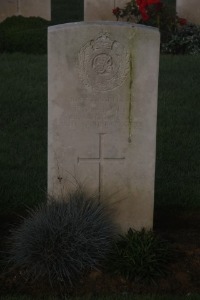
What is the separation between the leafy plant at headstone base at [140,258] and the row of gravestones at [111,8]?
10182mm

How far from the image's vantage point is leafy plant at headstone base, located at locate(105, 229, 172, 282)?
540 centimetres

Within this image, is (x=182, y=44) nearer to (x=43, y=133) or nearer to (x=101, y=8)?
(x=101, y=8)

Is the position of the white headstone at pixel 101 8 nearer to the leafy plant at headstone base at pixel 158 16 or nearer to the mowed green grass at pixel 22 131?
the leafy plant at headstone base at pixel 158 16

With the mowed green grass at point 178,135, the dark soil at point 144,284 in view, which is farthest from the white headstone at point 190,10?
the dark soil at point 144,284

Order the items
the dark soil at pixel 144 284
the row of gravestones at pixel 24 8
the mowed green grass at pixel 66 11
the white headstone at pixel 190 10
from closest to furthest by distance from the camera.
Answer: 1. the dark soil at pixel 144 284
2. the white headstone at pixel 190 10
3. the row of gravestones at pixel 24 8
4. the mowed green grass at pixel 66 11

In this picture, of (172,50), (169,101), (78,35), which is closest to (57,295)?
(78,35)

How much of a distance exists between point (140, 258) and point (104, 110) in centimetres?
108

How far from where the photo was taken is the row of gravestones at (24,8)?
15.9m

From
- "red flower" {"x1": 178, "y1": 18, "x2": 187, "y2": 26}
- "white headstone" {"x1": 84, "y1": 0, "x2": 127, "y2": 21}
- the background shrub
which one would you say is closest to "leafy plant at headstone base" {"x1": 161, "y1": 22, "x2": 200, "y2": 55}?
"red flower" {"x1": 178, "y1": 18, "x2": 187, "y2": 26}

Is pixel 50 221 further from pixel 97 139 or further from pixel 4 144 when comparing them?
pixel 4 144

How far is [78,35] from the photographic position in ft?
18.1

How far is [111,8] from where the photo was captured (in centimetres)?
1554

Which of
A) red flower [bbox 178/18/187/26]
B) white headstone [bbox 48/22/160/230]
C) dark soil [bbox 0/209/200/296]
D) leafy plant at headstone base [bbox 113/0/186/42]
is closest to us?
dark soil [bbox 0/209/200/296]

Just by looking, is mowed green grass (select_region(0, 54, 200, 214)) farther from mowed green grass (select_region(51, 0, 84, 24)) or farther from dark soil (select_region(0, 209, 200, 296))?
mowed green grass (select_region(51, 0, 84, 24))
